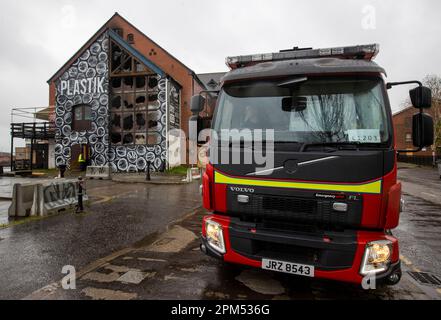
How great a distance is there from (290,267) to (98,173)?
16.6m

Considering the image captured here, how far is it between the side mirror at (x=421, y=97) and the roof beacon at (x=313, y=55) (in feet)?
2.44

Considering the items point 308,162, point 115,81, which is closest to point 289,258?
point 308,162

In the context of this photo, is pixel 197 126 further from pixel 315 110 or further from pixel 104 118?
pixel 104 118

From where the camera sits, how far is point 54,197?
7.84m

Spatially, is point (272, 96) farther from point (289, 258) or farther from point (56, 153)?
point (56, 153)

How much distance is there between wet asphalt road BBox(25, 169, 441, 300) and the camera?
3.33 metres

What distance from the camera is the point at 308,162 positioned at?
3084 millimetres

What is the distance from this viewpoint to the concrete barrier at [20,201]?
7.07 m

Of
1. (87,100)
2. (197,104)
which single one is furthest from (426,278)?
(87,100)

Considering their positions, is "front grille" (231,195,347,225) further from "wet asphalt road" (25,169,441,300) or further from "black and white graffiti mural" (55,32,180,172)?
"black and white graffiti mural" (55,32,180,172)

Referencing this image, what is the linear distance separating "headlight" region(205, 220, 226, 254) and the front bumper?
59mm

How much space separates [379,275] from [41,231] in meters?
6.60

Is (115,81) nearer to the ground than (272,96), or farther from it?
farther from it

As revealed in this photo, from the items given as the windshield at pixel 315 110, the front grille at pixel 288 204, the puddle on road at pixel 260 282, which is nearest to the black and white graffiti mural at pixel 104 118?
the puddle on road at pixel 260 282
